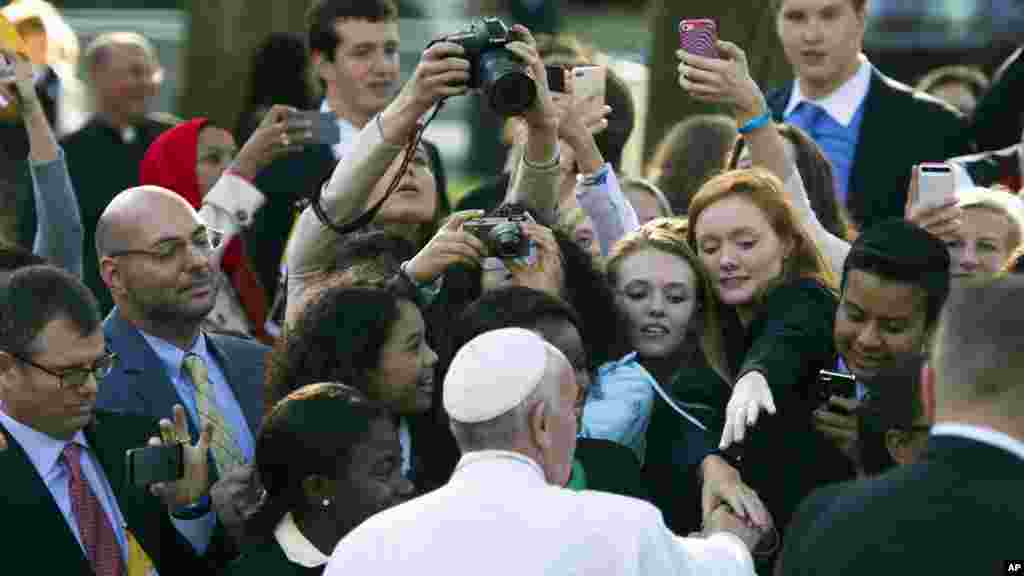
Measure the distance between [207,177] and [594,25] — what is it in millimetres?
18018

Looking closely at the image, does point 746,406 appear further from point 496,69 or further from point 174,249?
point 174,249

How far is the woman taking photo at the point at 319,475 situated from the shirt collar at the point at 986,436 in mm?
1612

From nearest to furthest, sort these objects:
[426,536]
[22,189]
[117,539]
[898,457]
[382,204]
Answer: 1. [426,536]
2. [898,457]
3. [117,539]
4. [382,204]
5. [22,189]

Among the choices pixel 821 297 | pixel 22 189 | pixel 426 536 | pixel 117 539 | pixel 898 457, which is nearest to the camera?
pixel 426 536

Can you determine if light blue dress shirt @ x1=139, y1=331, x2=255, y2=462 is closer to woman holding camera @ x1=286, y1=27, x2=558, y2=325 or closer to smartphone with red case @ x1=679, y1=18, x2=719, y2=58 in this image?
woman holding camera @ x1=286, y1=27, x2=558, y2=325

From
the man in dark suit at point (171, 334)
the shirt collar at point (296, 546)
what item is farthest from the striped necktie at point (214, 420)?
the shirt collar at point (296, 546)

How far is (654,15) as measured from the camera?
1052 cm

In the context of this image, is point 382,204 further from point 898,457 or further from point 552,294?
point 898,457

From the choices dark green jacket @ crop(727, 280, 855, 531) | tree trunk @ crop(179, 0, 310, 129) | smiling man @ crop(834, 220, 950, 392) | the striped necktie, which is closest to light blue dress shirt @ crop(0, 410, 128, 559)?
the striped necktie

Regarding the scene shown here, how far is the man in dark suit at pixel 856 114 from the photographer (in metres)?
7.72

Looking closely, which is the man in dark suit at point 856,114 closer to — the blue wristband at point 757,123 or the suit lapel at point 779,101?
the suit lapel at point 779,101

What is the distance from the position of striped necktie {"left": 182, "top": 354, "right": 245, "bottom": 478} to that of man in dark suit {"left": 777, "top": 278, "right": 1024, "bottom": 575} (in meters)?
2.37

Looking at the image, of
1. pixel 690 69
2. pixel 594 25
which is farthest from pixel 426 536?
pixel 594 25

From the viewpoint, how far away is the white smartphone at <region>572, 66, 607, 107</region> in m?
6.94
